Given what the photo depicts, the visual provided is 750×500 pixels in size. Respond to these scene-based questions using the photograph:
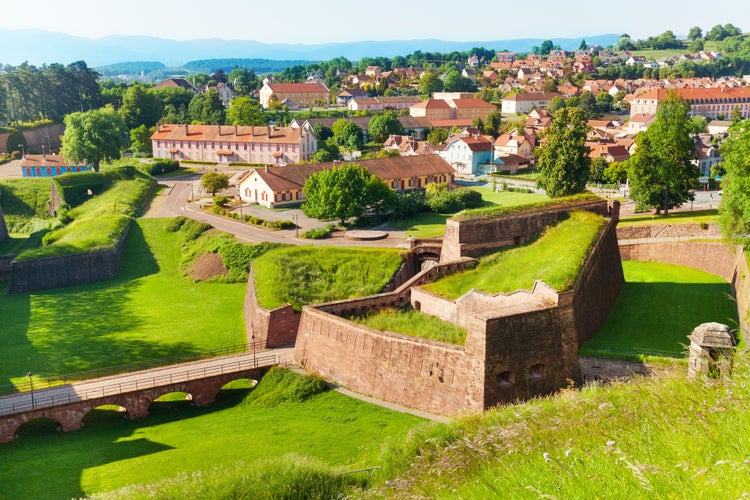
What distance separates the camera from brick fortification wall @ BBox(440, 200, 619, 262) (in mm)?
37188

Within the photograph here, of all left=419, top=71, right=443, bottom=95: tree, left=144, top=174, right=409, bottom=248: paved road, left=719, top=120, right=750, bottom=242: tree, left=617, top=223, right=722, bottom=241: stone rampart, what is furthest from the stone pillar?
left=419, top=71, right=443, bottom=95: tree

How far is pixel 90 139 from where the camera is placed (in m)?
74.4

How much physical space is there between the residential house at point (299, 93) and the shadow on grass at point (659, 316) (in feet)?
424

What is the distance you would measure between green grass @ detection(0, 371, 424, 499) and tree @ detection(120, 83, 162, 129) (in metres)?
83.5

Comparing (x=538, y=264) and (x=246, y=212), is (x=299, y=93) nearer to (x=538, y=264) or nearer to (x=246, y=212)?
(x=246, y=212)

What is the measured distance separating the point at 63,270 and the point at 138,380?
67.8ft

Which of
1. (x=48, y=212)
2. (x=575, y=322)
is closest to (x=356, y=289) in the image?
(x=575, y=322)

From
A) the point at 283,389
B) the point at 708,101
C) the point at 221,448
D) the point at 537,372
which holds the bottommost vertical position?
the point at 283,389

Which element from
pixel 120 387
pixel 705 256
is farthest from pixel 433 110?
pixel 120 387

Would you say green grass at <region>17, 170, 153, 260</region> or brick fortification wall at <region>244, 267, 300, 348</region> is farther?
green grass at <region>17, 170, 153, 260</region>

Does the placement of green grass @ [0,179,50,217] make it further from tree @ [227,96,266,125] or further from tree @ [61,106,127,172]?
tree @ [227,96,266,125]

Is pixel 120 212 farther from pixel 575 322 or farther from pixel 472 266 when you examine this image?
pixel 575 322

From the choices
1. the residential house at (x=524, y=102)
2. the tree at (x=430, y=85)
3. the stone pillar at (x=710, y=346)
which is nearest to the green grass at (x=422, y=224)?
the stone pillar at (x=710, y=346)

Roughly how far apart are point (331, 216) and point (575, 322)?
94.3 ft
